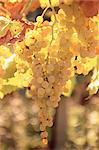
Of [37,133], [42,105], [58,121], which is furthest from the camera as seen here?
[58,121]

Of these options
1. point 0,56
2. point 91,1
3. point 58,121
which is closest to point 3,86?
point 0,56

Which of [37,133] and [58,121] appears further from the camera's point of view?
[58,121]

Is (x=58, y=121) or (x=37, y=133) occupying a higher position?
(x=58, y=121)

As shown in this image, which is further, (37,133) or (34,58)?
(37,133)

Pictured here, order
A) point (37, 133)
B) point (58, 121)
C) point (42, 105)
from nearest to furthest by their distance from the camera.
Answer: point (42, 105) → point (37, 133) → point (58, 121)

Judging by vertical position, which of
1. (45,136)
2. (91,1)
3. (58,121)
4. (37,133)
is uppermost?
(58,121)

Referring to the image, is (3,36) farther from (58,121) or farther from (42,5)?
(58,121)

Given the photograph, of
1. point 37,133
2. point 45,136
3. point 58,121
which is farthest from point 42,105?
point 58,121

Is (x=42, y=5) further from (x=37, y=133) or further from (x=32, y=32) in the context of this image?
(x=37, y=133)

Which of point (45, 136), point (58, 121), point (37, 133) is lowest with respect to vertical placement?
point (45, 136)
